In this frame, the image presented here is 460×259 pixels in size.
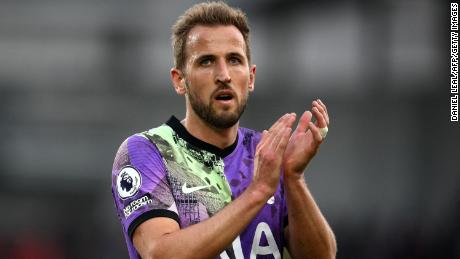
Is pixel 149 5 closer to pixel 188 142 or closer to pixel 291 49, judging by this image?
pixel 291 49

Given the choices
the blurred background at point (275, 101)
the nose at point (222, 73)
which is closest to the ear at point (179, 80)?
the nose at point (222, 73)

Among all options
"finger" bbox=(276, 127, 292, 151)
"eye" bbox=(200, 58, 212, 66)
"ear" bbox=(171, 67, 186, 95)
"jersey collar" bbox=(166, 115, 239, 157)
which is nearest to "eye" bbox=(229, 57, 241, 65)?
"eye" bbox=(200, 58, 212, 66)

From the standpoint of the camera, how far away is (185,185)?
359 cm

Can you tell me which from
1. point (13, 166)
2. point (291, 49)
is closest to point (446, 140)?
point (291, 49)

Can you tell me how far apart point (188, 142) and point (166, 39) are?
23.2 ft

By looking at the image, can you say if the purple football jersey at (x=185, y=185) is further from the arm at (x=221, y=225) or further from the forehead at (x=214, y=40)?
the forehead at (x=214, y=40)

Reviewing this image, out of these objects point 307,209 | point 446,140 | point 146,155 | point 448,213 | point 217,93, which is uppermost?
point 217,93

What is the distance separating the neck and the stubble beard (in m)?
0.05

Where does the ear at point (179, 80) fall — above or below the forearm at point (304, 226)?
above

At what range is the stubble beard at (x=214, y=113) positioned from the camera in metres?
3.67

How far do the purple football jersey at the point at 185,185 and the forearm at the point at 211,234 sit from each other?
0.21 meters

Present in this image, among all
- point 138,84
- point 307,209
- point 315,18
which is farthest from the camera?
point 315,18

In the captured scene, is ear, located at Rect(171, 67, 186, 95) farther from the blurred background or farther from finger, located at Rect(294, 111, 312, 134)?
the blurred background

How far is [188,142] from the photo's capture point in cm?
378
